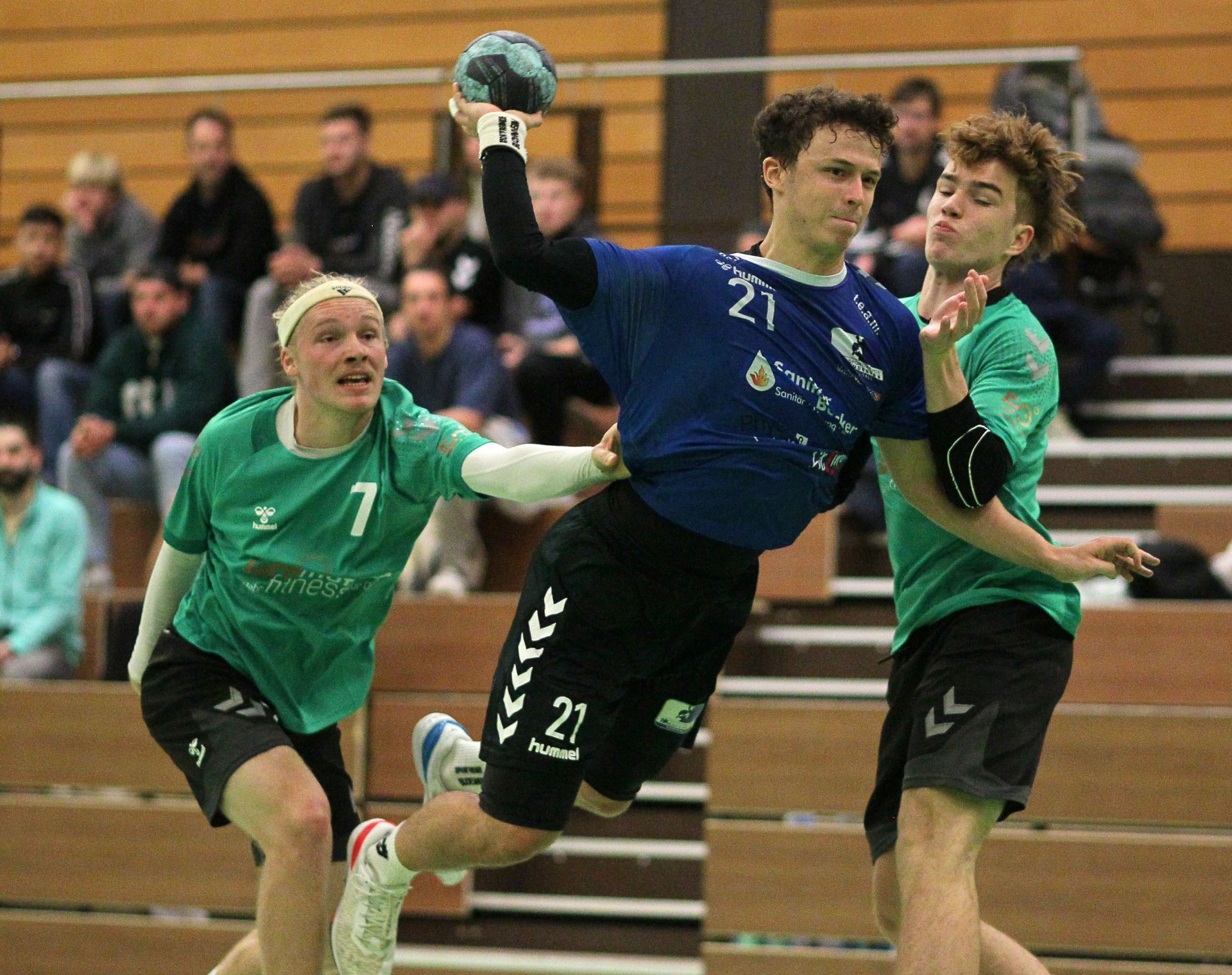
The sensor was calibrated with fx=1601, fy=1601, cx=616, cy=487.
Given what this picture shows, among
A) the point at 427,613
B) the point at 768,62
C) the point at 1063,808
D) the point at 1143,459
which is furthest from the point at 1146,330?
the point at 427,613

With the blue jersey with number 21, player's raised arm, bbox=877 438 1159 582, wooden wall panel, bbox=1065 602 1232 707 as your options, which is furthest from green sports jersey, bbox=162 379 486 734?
wooden wall panel, bbox=1065 602 1232 707

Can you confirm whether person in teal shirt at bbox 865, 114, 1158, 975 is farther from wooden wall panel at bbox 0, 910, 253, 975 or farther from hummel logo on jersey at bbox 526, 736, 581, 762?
wooden wall panel at bbox 0, 910, 253, 975

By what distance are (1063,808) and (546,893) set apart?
6.89ft

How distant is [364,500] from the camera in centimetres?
384

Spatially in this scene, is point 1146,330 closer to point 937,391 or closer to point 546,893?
point 546,893

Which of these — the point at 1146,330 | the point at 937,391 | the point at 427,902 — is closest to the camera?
the point at 937,391

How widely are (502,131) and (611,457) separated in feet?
2.35

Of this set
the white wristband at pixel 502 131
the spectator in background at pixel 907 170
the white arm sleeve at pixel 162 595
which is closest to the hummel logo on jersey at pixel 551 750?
the white arm sleeve at pixel 162 595

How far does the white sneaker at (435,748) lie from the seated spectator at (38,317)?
480cm

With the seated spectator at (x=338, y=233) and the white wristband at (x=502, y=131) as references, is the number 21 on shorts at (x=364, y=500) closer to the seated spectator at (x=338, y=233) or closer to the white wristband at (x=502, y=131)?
the white wristband at (x=502, y=131)

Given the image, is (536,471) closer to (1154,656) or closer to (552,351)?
(1154,656)

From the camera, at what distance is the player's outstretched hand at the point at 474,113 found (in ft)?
11.0

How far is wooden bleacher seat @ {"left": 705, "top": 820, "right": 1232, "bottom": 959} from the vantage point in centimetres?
544

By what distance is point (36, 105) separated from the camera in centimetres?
1047
